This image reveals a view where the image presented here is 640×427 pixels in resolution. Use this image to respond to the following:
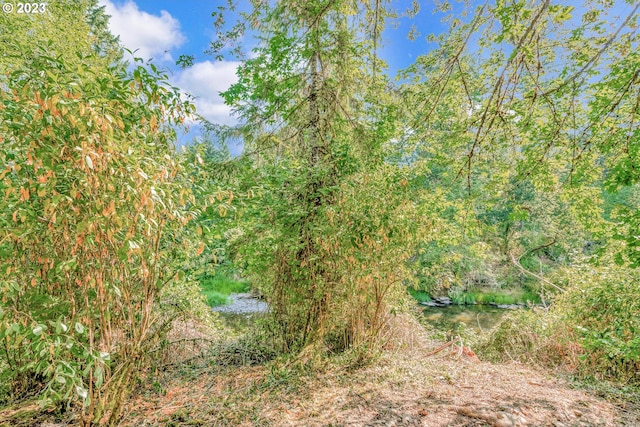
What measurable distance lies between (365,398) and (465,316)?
10.0 metres

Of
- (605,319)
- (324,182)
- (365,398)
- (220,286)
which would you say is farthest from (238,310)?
(605,319)

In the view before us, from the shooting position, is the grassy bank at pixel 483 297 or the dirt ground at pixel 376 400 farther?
the grassy bank at pixel 483 297

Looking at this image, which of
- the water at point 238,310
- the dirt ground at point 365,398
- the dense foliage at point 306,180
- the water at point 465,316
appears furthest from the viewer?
the water at point 465,316

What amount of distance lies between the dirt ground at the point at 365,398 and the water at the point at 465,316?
668 centimetres

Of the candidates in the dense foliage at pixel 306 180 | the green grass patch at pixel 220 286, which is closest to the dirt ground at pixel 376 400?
the dense foliage at pixel 306 180

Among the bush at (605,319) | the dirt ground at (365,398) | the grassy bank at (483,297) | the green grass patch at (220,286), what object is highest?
the bush at (605,319)

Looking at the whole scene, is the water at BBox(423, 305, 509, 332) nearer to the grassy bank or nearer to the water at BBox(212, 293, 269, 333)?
the grassy bank

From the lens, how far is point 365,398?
8.79 feet

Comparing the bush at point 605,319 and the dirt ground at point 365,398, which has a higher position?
the bush at point 605,319

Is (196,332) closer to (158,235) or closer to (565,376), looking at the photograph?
(158,235)

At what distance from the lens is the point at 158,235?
2.00 metres

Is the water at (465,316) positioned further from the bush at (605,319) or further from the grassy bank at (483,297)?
the bush at (605,319)

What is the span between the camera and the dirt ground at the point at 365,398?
2.34 metres

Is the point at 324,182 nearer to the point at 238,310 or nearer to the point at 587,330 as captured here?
the point at 587,330
